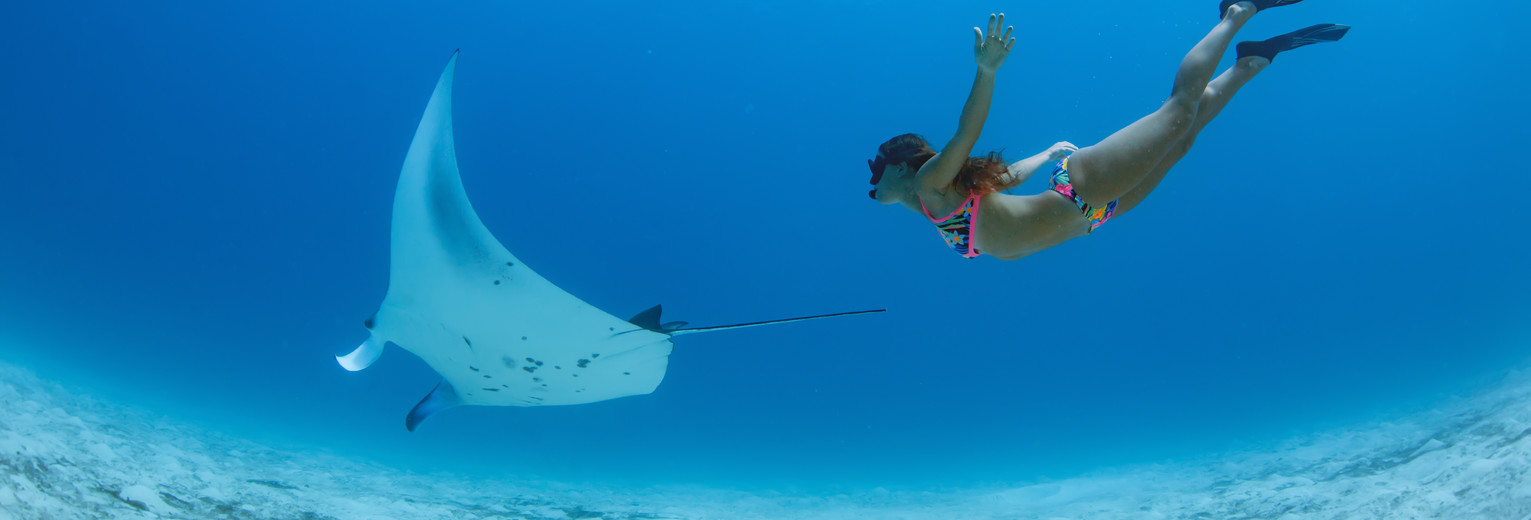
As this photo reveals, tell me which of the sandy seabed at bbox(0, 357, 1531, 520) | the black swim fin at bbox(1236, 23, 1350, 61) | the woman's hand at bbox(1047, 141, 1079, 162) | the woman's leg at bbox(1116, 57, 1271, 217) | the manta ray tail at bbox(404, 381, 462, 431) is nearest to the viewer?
the woman's leg at bbox(1116, 57, 1271, 217)

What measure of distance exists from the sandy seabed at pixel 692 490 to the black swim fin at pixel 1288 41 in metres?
2.05

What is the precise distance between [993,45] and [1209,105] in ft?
3.94

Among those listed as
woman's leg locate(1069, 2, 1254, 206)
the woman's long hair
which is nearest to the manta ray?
the woman's long hair

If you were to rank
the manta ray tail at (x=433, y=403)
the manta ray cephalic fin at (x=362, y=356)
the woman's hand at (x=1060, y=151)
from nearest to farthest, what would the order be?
the woman's hand at (x=1060, y=151) < the manta ray cephalic fin at (x=362, y=356) < the manta ray tail at (x=433, y=403)

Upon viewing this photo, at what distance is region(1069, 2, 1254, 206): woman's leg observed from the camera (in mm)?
2162

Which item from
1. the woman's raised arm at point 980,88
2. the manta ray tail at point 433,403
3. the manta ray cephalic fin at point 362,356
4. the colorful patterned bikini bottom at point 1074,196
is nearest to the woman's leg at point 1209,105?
the colorful patterned bikini bottom at point 1074,196

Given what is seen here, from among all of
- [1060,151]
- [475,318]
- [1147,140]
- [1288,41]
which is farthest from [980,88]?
[475,318]

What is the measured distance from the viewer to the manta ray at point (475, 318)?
281cm

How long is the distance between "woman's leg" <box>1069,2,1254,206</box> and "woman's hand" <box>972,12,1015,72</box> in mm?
645

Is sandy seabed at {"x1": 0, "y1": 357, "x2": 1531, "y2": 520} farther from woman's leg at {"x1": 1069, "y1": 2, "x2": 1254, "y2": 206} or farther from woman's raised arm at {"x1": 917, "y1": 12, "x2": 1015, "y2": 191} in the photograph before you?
woman's raised arm at {"x1": 917, "y1": 12, "x2": 1015, "y2": 191}

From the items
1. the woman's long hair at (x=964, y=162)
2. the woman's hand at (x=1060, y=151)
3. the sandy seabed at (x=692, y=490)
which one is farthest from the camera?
the sandy seabed at (x=692, y=490)

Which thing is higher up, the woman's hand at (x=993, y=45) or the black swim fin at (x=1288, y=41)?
the black swim fin at (x=1288, y=41)

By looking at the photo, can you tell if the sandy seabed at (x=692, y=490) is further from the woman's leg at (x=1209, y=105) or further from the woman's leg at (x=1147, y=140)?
the woman's leg at (x=1147, y=140)

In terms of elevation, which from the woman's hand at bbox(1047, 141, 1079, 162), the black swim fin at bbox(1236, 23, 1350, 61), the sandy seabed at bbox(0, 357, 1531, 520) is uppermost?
the black swim fin at bbox(1236, 23, 1350, 61)
